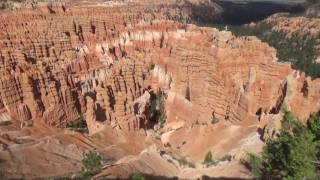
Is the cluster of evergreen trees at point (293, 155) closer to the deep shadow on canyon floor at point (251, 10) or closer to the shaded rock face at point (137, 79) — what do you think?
the shaded rock face at point (137, 79)

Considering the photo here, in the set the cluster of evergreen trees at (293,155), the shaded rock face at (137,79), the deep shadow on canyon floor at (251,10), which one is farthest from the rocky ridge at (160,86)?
the deep shadow on canyon floor at (251,10)

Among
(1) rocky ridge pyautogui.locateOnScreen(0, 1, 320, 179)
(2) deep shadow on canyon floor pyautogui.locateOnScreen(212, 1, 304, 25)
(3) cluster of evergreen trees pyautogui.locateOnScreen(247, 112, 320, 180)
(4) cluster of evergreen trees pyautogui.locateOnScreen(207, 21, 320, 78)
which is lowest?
(2) deep shadow on canyon floor pyautogui.locateOnScreen(212, 1, 304, 25)

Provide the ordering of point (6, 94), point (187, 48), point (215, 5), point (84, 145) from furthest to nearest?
point (215, 5)
point (187, 48)
point (6, 94)
point (84, 145)

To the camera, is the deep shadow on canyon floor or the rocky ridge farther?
the deep shadow on canyon floor

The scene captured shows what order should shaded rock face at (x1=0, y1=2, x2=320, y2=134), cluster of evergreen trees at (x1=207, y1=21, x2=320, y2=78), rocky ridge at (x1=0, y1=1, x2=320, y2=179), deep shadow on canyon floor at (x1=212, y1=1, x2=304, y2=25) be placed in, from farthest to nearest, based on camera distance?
1. deep shadow on canyon floor at (x1=212, y1=1, x2=304, y2=25)
2. cluster of evergreen trees at (x1=207, y1=21, x2=320, y2=78)
3. shaded rock face at (x1=0, y1=2, x2=320, y2=134)
4. rocky ridge at (x1=0, y1=1, x2=320, y2=179)

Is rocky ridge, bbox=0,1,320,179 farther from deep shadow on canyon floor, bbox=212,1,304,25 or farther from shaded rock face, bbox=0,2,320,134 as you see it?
deep shadow on canyon floor, bbox=212,1,304,25

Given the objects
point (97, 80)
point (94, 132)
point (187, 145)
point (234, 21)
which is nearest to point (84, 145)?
point (94, 132)

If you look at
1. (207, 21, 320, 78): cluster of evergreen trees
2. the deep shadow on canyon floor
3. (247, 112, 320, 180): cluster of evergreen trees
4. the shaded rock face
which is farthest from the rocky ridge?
the deep shadow on canyon floor

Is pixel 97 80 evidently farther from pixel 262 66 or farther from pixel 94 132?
pixel 262 66
